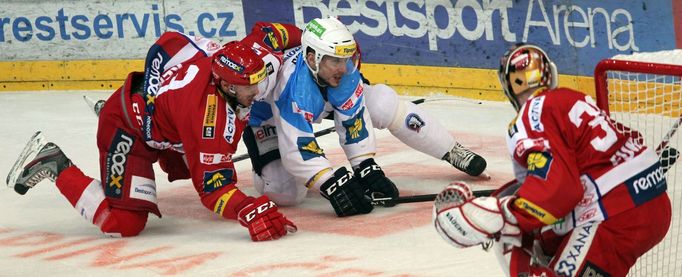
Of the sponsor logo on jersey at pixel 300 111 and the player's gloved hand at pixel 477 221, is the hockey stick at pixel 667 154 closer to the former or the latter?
the player's gloved hand at pixel 477 221

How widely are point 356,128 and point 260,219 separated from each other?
797 millimetres

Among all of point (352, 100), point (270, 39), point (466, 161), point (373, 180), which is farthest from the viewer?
point (466, 161)

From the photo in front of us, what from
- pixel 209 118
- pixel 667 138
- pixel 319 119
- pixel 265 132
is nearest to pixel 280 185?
pixel 265 132

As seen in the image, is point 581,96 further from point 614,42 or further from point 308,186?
point 614,42

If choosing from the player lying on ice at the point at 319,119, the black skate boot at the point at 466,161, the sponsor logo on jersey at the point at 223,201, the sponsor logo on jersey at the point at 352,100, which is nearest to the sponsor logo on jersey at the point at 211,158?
the sponsor logo on jersey at the point at 223,201

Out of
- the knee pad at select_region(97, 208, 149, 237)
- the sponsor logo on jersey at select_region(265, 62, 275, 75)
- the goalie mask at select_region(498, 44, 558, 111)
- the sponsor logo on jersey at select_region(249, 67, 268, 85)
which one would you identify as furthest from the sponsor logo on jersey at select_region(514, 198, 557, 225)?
the knee pad at select_region(97, 208, 149, 237)

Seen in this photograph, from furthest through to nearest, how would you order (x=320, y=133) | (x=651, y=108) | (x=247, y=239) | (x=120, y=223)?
(x=320, y=133), (x=120, y=223), (x=247, y=239), (x=651, y=108)

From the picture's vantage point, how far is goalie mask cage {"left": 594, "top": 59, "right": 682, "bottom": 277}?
4.20 metres

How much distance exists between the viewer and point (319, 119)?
19.5 ft

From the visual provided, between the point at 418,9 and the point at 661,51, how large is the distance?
1783 millimetres

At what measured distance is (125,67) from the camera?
9.32m

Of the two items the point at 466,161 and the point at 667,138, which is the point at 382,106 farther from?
the point at 667,138

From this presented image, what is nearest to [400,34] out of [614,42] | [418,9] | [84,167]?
[418,9]

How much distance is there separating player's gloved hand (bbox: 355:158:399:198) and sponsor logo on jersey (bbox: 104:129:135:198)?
1062 millimetres
